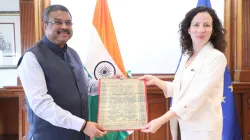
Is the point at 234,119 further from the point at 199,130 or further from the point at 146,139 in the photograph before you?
Result: the point at 199,130

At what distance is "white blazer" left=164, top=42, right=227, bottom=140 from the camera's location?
56.9 inches

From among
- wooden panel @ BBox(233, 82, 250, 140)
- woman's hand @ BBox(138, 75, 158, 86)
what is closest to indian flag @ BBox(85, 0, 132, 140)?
woman's hand @ BBox(138, 75, 158, 86)

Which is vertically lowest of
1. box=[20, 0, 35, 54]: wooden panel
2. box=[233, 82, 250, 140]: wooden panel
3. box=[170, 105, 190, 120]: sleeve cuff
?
box=[233, 82, 250, 140]: wooden panel

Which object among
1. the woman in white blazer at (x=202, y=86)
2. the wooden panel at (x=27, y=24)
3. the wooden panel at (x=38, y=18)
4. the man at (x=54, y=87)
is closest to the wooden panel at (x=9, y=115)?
the wooden panel at (x=27, y=24)

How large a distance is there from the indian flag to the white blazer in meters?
1.03

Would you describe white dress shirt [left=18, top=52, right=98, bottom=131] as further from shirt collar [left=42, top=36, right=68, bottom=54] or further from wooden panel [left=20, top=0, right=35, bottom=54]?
wooden panel [left=20, top=0, right=35, bottom=54]

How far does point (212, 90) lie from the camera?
1.49 m

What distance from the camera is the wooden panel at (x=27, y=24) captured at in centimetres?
305

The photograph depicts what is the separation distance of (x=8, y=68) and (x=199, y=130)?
3674 mm

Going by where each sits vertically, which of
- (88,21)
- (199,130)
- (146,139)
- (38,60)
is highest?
(88,21)

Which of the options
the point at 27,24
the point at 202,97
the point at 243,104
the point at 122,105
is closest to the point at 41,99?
the point at 122,105

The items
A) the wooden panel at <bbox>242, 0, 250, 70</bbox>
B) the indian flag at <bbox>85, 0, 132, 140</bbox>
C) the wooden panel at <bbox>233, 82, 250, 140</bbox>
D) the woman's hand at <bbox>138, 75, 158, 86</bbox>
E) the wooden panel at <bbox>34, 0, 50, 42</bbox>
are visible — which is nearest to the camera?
the woman's hand at <bbox>138, 75, 158, 86</bbox>

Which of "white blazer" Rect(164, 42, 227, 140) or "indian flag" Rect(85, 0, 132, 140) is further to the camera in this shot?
"indian flag" Rect(85, 0, 132, 140)

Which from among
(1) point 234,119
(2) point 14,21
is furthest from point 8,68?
(1) point 234,119
